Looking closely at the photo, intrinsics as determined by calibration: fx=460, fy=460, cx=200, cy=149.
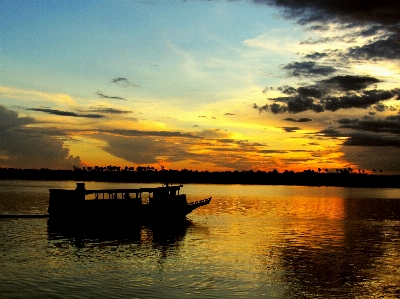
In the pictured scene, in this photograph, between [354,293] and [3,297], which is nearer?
[3,297]

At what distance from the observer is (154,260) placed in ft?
99.5

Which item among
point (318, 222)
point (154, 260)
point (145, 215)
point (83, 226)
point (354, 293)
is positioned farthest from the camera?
point (318, 222)

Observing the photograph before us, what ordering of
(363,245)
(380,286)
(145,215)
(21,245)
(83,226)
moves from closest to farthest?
1. (380,286)
2. (21,245)
3. (363,245)
4. (83,226)
5. (145,215)

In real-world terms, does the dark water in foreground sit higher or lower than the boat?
lower

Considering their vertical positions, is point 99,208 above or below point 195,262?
above

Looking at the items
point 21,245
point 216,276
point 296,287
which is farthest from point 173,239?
point 296,287

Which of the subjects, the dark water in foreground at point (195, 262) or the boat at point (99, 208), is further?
the boat at point (99, 208)

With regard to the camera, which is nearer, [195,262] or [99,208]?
[195,262]

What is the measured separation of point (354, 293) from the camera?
2294 cm

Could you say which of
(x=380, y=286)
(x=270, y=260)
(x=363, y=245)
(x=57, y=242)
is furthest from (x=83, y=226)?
(x=380, y=286)

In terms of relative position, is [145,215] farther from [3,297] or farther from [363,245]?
[3,297]

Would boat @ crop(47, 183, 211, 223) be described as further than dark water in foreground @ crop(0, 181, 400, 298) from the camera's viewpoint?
Yes

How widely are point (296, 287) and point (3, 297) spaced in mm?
14260

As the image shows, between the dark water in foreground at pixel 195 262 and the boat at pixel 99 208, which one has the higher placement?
the boat at pixel 99 208
